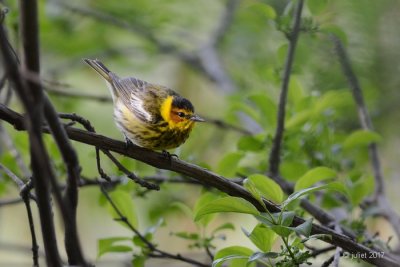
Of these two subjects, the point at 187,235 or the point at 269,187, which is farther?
the point at 187,235

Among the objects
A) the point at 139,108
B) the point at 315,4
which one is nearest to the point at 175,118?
the point at 139,108

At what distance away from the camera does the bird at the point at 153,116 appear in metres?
2.90

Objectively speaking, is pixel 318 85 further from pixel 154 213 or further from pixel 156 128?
pixel 154 213

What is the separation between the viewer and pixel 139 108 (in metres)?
3.19

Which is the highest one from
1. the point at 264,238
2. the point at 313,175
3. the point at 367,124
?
the point at 367,124

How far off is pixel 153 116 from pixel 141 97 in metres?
0.23

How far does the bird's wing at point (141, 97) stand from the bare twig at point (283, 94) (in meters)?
0.72

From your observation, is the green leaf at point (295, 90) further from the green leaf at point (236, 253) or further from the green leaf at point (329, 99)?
the green leaf at point (236, 253)

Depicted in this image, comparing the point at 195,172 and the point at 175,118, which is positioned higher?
the point at 175,118

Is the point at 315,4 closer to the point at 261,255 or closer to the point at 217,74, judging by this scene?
the point at 261,255

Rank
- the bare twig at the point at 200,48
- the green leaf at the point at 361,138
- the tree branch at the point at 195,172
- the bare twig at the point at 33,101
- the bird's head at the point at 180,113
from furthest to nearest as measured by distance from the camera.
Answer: the bare twig at the point at 200,48 < the bird's head at the point at 180,113 < the green leaf at the point at 361,138 < the tree branch at the point at 195,172 < the bare twig at the point at 33,101

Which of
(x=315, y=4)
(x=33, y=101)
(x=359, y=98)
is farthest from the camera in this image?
(x=359, y=98)

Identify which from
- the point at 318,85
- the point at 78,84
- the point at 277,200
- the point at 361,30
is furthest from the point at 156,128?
the point at 78,84

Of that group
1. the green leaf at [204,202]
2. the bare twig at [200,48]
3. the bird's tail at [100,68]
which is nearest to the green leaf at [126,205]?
the green leaf at [204,202]
